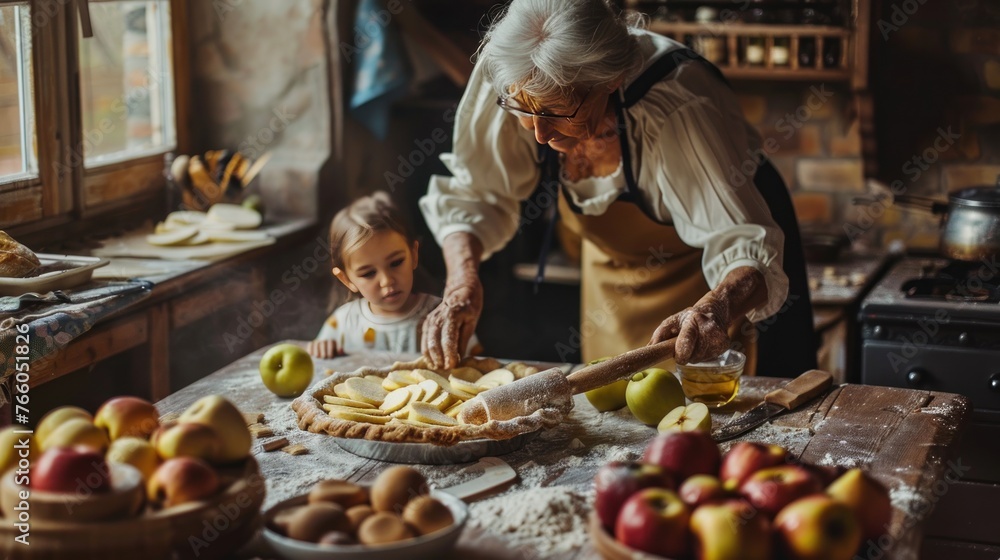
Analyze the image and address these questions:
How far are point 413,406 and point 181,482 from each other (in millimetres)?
663

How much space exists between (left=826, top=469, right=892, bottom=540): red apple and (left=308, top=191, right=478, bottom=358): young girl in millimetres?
1265

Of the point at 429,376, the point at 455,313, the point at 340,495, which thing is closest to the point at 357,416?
the point at 429,376

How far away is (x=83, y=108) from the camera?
3.55 metres

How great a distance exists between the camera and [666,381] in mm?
2137

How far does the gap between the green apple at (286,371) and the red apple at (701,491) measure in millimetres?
1095

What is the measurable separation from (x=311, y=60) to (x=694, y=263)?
6.14ft

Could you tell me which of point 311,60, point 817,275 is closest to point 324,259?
point 311,60

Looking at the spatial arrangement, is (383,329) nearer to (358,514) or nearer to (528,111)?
(528,111)

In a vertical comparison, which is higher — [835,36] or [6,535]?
[835,36]

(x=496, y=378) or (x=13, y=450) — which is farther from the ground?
(x=13, y=450)

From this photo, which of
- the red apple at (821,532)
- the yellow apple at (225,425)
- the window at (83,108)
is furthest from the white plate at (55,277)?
the red apple at (821,532)

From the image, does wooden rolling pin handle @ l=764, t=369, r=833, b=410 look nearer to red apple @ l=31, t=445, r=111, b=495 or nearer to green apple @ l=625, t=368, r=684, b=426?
green apple @ l=625, t=368, r=684, b=426

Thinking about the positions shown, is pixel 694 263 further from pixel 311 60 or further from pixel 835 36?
pixel 311 60

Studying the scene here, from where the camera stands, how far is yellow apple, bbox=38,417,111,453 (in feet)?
4.88
